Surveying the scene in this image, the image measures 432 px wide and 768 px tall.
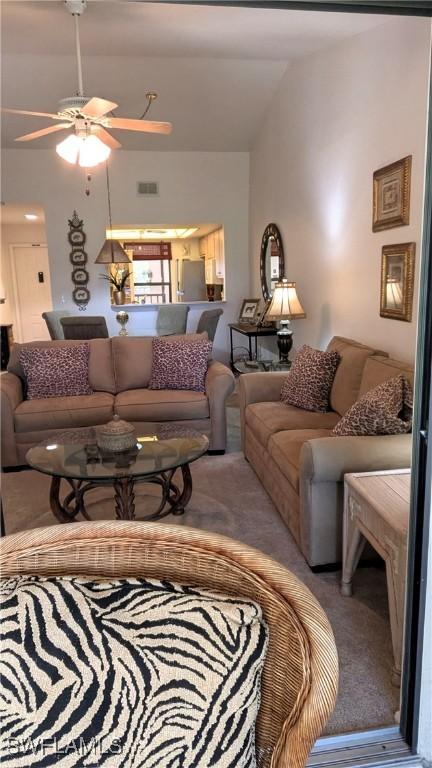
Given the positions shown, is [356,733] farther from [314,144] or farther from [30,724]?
[314,144]

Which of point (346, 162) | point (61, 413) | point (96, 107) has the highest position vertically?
point (96, 107)

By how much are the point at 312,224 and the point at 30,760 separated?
4.25 metres

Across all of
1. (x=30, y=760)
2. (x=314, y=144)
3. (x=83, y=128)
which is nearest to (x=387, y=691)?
(x=30, y=760)

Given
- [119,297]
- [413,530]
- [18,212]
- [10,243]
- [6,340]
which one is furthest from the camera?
[10,243]

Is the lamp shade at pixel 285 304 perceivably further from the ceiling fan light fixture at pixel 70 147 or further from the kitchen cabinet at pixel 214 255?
the kitchen cabinet at pixel 214 255

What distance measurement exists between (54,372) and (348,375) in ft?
7.15

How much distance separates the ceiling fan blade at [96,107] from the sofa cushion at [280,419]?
2074 mm

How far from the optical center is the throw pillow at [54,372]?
12.8ft

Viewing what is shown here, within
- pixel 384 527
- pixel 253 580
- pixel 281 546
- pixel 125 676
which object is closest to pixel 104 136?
pixel 281 546

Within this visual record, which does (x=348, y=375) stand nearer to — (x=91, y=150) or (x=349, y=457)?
(x=349, y=457)

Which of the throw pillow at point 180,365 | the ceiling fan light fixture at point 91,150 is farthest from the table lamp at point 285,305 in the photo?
the ceiling fan light fixture at point 91,150

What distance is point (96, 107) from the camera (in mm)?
3102

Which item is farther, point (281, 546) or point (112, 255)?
point (112, 255)

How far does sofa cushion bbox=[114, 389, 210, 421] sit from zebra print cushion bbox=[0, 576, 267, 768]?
2.94m
